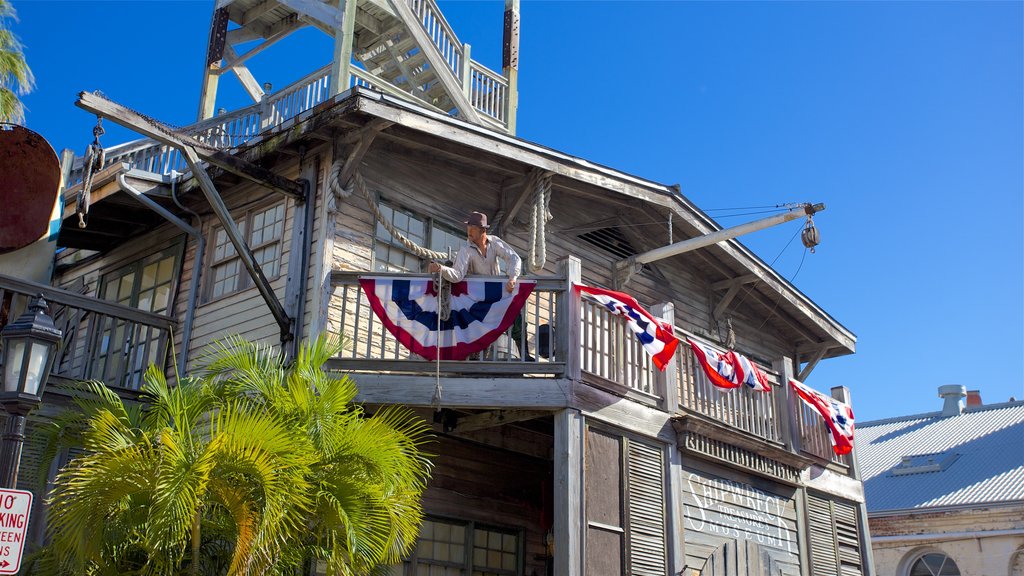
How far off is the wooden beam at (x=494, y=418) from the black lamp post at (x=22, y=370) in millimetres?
4846

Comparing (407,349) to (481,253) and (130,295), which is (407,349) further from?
(130,295)

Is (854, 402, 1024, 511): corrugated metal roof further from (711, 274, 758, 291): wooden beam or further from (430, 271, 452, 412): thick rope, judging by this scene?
(430, 271, 452, 412): thick rope

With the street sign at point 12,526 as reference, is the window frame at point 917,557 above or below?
above

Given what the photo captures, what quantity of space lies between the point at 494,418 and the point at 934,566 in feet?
61.7

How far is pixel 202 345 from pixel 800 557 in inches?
309

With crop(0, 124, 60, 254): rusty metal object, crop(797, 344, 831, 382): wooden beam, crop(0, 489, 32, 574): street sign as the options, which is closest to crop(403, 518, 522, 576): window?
crop(0, 489, 32, 574): street sign

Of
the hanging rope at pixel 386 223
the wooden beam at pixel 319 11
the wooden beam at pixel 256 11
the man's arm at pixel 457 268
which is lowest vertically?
the man's arm at pixel 457 268

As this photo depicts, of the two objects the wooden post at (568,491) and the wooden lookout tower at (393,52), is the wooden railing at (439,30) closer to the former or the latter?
the wooden lookout tower at (393,52)

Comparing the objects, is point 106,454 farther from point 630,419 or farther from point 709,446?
point 709,446

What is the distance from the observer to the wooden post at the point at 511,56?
56.5 feet

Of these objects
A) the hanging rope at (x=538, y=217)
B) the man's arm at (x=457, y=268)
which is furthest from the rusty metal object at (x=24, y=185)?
the hanging rope at (x=538, y=217)

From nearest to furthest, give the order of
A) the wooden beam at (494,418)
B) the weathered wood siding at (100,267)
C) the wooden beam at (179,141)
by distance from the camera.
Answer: the wooden beam at (179,141) → the wooden beam at (494,418) → the weathered wood siding at (100,267)

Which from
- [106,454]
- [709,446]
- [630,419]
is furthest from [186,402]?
[709,446]

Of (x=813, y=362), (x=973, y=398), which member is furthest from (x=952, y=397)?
(x=813, y=362)
